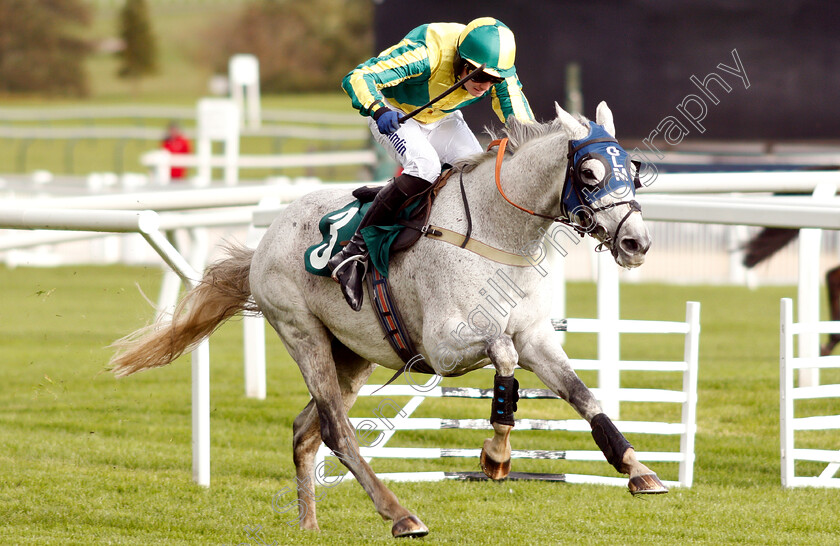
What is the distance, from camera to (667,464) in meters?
5.99

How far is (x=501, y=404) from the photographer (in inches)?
152

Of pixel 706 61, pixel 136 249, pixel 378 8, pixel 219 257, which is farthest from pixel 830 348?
pixel 136 249

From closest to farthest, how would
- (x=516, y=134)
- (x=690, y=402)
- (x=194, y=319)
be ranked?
1. (x=516, y=134)
2. (x=194, y=319)
3. (x=690, y=402)

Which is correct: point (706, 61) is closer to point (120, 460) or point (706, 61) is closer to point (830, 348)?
point (830, 348)

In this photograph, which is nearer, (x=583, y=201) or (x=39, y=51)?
(x=583, y=201)

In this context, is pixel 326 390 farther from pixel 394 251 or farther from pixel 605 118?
pixel 605 118

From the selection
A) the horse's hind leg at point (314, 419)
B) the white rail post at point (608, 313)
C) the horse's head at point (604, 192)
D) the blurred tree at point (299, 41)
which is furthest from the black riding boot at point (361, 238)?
the blurred tree at point (299, 41)

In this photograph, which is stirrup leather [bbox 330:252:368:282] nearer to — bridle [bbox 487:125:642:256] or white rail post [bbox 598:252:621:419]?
bridle [bbox 487:125:642:256]

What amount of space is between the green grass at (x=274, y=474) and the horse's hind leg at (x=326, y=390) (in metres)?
0.29

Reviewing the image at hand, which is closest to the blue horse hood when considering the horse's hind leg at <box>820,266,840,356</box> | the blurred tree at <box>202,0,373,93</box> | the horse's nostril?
the horse's nostril

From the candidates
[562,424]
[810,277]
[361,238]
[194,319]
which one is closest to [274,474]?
[194,319]

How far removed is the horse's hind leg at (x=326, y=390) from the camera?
14.6 ft

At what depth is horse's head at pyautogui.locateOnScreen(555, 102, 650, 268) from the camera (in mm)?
3613

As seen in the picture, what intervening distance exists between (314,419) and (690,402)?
6.22ft
